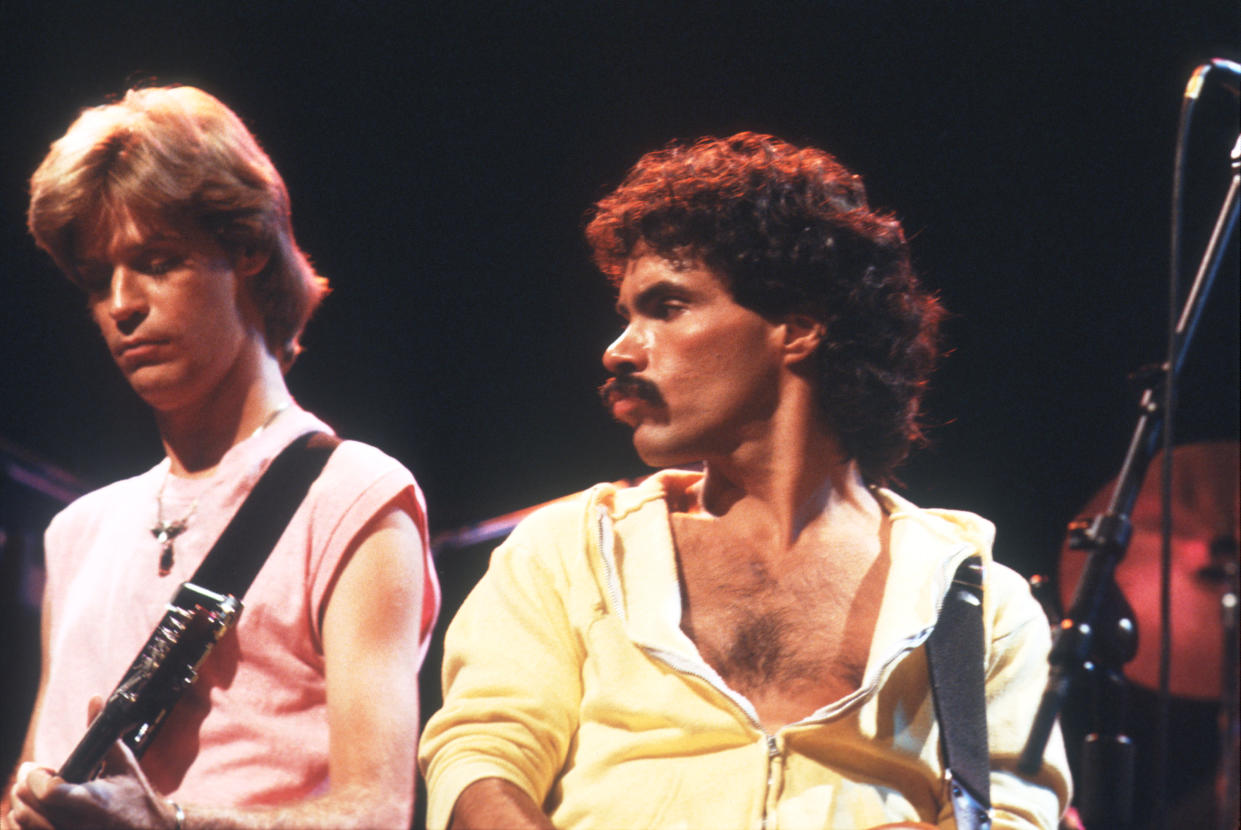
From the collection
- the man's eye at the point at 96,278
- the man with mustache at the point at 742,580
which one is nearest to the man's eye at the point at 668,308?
the man with mustache at the point at 742,580

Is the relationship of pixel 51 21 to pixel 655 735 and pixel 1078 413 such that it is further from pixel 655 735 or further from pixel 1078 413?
pixel 1078 413

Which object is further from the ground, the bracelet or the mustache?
the mustache

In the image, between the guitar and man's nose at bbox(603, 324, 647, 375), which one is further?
man's nose at bbox(603, 324, 647, 375)

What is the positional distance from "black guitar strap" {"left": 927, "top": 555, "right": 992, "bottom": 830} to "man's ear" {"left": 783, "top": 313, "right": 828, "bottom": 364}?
23.8 inches

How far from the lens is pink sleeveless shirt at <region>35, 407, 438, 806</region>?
2398mm

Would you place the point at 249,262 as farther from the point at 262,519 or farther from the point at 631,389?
the point at 631,389

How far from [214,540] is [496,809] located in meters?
0.92

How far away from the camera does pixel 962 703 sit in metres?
2.29

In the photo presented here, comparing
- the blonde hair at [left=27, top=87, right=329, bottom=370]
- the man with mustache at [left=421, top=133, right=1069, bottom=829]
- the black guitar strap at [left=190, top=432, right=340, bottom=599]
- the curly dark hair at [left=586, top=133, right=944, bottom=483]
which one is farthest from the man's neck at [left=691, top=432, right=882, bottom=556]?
the blonde hair at [left=27, top=87, right=329, bottom=370]

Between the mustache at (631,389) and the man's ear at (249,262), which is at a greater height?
the man's ear at (249,262)

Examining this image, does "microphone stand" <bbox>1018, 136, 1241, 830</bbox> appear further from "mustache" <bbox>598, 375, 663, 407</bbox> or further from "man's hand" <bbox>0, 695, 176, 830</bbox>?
"man's hand" <bbox>0, 695, 176, 830</bbox>

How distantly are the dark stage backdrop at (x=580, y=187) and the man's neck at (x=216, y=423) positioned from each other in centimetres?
182

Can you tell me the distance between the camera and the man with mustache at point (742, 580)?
2.20m

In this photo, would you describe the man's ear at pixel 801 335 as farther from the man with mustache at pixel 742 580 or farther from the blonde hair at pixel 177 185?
the blonde hair at pixel 177 185
